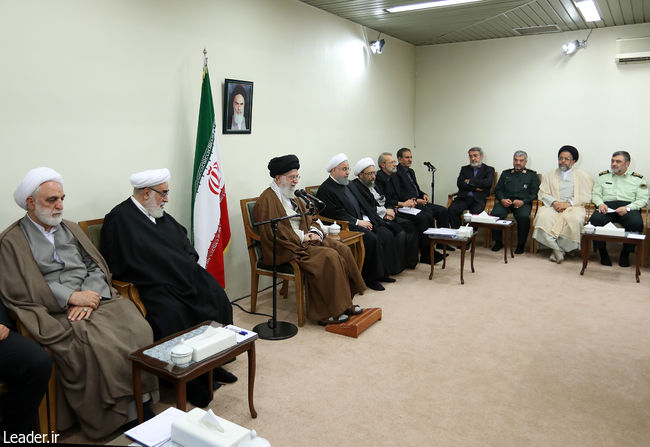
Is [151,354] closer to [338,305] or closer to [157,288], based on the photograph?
[157,288]

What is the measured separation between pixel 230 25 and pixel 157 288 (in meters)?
2.46

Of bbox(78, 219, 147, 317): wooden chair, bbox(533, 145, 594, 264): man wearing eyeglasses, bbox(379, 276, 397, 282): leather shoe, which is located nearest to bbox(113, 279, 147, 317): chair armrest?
bbox(78, 219, 147, 317): wooden chair

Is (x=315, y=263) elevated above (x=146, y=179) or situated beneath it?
situated beneath

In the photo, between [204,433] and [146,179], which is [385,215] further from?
[204,433]

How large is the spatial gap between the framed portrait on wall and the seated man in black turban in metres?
0.54

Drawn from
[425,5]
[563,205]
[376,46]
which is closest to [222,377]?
[425,5]

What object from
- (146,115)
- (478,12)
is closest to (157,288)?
(146,115)

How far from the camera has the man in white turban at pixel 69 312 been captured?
2.48 m

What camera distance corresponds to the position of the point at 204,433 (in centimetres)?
155

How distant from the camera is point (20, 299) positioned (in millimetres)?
2545

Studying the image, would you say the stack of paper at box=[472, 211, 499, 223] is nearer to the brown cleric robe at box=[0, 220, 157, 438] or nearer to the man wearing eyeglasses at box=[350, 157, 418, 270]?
the man wearing eyeglasses at box=[350, 157, 418, 270]

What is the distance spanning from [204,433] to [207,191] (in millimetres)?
2576

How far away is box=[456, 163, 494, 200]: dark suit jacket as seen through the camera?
22.7 feet

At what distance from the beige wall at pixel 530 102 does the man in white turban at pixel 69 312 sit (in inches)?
237
